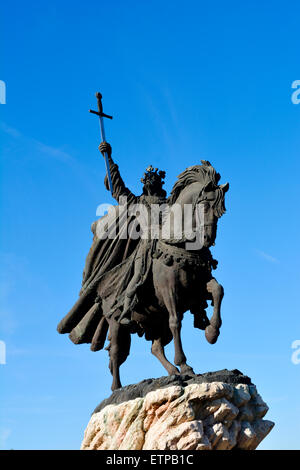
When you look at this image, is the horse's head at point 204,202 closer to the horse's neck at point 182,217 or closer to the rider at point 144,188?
the horse's neck at point 182,217

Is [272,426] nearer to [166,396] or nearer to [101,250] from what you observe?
[166,396]

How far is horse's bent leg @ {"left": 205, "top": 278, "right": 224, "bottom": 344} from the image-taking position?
31.3 ft

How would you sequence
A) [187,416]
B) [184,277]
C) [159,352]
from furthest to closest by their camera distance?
[159,352] → [184,277] → [187,416]

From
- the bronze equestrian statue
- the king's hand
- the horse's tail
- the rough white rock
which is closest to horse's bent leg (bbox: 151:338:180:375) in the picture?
the bronze equestrian statue

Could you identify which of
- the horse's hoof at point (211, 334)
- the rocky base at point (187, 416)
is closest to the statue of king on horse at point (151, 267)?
the horse's hoof at point (211, 334)

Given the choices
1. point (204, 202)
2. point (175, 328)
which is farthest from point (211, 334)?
point (204, 202)

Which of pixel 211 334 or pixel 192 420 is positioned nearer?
pixel 192 420

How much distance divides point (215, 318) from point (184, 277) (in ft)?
2.43

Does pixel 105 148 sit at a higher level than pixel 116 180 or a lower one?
higher

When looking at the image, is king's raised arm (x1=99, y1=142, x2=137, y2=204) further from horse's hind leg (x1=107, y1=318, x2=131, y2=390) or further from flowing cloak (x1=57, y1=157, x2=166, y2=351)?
horse's hind leg (x1=107, y1=318, x2=131, y2=390)

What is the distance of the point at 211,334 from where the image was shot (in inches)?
377

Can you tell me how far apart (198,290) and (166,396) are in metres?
2.05

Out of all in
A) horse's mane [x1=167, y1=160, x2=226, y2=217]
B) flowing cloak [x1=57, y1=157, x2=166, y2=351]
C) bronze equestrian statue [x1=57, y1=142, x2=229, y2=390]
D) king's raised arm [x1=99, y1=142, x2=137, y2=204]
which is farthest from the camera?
king's raised arm [x1=99, y1=142, x2=137, y2=204]

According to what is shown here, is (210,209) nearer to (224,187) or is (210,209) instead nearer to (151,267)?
(224,187)
